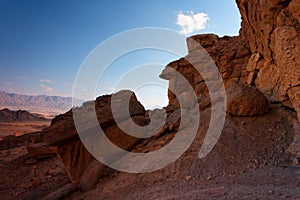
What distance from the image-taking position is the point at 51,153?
13.9m

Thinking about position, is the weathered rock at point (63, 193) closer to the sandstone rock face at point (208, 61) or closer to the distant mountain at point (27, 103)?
the sandstone rock face at point (208, 61)

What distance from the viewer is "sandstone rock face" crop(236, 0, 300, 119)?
6.98 metres

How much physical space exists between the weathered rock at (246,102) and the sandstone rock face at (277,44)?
935 millimetres

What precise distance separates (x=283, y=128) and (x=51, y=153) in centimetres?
1210

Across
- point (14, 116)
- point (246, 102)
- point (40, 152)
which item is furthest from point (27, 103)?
point (246, 102)

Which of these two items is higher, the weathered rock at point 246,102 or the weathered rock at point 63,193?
the weathered rock at point 246,102

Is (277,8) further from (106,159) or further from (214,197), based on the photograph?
(106,159)

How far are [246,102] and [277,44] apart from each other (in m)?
2.04

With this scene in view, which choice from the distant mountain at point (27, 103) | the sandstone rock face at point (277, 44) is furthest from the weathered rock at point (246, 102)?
the distant mountain at point (27, 103)

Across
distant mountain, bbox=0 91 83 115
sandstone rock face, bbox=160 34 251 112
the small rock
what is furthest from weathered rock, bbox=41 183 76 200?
distant mountain, bbox=0 91 83 115

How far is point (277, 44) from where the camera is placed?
739cm

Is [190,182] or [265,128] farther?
[265,128]

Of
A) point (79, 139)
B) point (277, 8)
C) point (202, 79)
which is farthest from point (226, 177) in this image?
point (202, 79)

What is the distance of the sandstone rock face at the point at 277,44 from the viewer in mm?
6980
